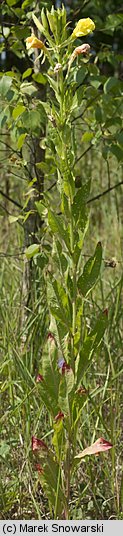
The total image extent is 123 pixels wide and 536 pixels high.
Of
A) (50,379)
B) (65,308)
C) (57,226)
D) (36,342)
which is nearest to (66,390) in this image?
(50,379)

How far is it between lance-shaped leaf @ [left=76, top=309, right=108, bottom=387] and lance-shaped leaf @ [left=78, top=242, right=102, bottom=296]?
0.07 metres

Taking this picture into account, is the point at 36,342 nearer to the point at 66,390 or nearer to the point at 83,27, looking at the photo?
the point at 66,390

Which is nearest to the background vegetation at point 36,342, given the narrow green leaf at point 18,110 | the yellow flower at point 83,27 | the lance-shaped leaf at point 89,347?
the narrow green leaf at point 18,110

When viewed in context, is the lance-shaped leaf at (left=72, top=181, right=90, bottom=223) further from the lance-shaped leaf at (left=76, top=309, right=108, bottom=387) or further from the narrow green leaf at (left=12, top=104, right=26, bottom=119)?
the narrow green leaf at (left=12, top=104, right=26, bottom=119)

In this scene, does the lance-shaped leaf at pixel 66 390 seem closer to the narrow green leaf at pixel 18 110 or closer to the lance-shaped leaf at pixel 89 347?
the lance-shaped leaf at pixel 89 347

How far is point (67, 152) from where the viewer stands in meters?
1.55

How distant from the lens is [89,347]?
1584mm

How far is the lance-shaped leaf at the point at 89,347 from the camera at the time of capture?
5.20 ft


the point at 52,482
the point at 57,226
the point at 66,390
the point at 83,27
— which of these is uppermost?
the point at 83,27

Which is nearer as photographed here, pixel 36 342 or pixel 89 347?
pixel 89 347

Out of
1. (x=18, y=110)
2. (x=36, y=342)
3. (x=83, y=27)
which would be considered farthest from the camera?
(x=36, y=342)

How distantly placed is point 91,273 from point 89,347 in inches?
5.7

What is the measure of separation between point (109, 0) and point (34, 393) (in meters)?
6.93

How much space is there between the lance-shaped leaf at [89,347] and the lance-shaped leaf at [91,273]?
0.22 ft
